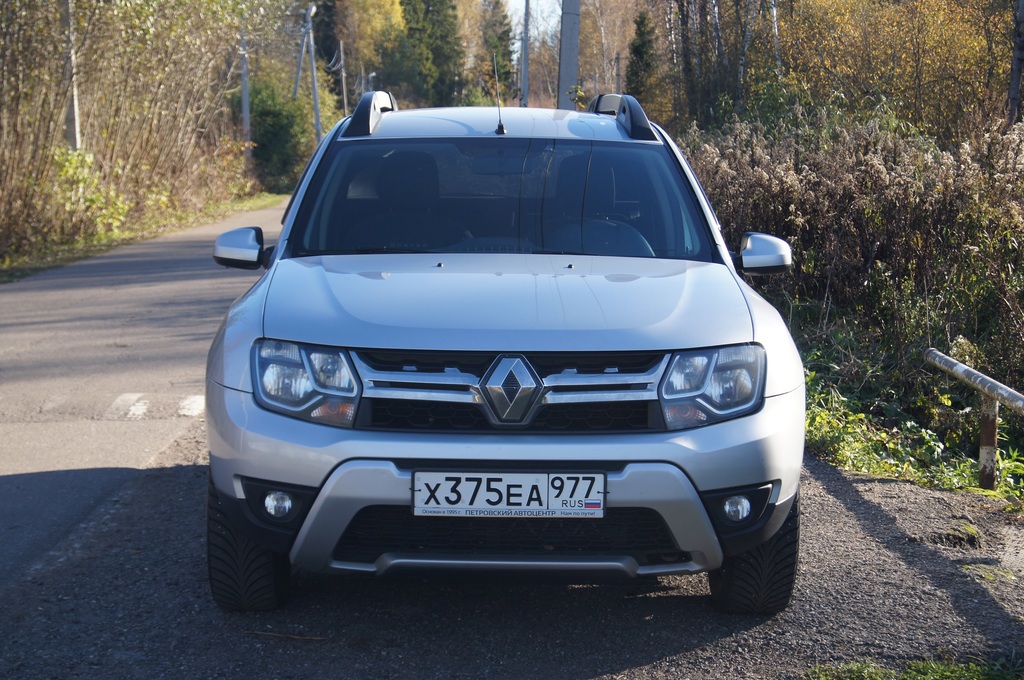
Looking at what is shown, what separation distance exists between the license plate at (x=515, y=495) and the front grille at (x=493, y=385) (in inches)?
5.9

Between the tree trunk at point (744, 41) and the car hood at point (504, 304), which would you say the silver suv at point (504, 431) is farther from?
the tree trunk at point (744, 41)

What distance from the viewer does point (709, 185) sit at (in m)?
10.3

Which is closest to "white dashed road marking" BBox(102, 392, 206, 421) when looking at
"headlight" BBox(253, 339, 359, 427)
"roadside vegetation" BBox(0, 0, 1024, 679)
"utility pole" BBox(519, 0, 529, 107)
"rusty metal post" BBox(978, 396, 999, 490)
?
"roadside vegetation" BBox(0, 0, 1024, 679)

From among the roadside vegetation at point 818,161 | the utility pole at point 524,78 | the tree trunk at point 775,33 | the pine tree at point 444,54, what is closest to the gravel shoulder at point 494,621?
the roadside vegetation at point 818,161

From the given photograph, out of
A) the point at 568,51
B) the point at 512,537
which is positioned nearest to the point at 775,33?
the point at 568,51

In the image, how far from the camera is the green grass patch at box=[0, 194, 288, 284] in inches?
577

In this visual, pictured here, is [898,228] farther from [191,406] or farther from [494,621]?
[494,621]

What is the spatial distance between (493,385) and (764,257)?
1608mm

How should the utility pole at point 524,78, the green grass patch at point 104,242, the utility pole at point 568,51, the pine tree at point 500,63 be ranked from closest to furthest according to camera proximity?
the pine tree at point 500,63 < the utility pole at point 524,78 < the utility pole at point 568,51 < the green grass patch at point 104,242

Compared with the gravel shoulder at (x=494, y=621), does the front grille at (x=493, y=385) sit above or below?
above

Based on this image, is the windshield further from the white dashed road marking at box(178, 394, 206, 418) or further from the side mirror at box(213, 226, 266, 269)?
the white dashed road marking at box(178, 394, 206, 418)

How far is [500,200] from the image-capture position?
15.3ft

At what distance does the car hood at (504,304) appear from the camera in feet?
11.1

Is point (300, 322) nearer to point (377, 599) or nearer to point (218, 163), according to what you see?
point (377, 599)
